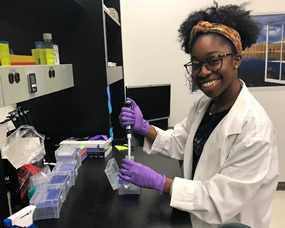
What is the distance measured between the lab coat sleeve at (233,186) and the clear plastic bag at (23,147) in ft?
1.98

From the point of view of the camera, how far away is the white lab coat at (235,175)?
991 mm

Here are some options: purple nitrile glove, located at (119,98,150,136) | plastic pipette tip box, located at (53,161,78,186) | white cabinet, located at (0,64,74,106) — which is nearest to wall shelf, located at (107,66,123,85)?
purple nitrile glove, located at (119,98,150,136)

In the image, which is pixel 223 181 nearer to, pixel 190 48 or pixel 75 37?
pixel 190 48

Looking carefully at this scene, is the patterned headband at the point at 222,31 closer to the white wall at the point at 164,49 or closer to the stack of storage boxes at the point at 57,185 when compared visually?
the stack of storage boxes at the point at 57,185

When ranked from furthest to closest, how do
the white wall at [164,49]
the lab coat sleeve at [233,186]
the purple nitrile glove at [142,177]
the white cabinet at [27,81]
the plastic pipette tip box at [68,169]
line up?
1. the white wall at [164,49]
2. the plastic pipette tip box at [68,169]
3. the purple nitrile glove at [142,177]
4. the lab coat sleeve at [233,186]
5. the white cabinet at [27,81]

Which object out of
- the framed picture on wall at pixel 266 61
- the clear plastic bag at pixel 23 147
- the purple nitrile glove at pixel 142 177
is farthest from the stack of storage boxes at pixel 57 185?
the framed picture on wall at pixel 266 61

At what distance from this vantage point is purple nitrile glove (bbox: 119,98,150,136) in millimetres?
1522

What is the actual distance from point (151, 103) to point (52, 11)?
1.25m

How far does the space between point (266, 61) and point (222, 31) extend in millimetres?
1975

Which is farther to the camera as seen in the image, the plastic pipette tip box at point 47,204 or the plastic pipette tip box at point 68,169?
the plastic pipette tip box at point 68,169

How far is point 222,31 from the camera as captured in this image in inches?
42.1

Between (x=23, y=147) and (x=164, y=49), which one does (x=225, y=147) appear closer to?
(x=23, y=147)

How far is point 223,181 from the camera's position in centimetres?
100

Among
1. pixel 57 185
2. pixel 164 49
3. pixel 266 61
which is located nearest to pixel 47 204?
pixel 57 185
